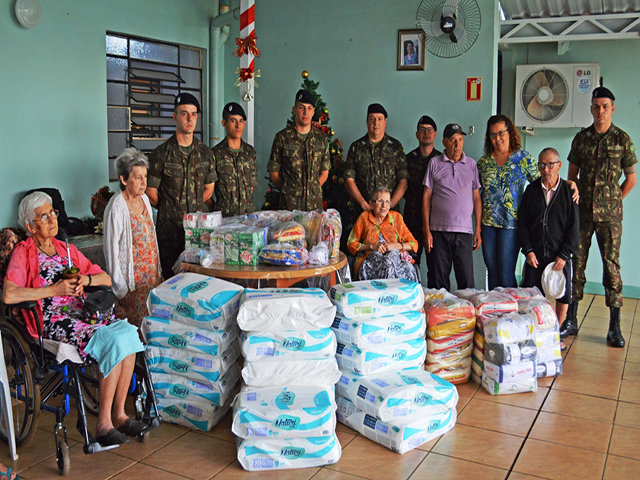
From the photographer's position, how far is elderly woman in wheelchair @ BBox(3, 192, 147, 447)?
10.1 ft

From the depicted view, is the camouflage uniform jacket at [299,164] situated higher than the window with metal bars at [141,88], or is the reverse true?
the window with metal bars at [141,88]

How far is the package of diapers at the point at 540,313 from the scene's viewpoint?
13.6ft

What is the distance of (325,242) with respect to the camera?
3961 millimetres

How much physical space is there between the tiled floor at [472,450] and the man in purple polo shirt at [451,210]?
130 cm

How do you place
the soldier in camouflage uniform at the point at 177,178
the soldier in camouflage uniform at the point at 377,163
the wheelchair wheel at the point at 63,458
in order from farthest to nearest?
1. the soldier in camouflage uniform at the point at 377,163
2. the soldier in camouflage uniform at the point at 177,178
3. the wheelchair wheel at the point at 63,458

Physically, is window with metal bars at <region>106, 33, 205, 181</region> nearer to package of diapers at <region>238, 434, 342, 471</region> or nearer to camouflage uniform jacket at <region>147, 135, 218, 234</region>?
camouflage uniform jacket at <region>147, 135, 218, 234</region>

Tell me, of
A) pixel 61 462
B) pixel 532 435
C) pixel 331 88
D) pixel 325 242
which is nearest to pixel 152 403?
pixel 61 462

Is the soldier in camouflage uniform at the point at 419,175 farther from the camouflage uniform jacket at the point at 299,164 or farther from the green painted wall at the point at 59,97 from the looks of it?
the green painted wall at the point at 59,97

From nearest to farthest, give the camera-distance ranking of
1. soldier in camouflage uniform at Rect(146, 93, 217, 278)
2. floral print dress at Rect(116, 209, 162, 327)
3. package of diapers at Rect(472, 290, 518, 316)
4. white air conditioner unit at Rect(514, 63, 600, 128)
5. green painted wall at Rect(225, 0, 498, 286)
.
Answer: floral print dress at Rect(116, 209, 162, 327), package of diapers at Rect(472, 290, 518, 316), soldier in camouflage uniform at Rect(146, 93, 217, 278), green painted wall at Rect(225, 0, 498, 286), white air conditioner unit at Rect(514, 63, 600, 128)

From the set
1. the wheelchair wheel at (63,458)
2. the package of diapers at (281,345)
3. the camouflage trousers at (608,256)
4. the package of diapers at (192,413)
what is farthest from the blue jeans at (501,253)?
the wheelchair wheel at (63,458)

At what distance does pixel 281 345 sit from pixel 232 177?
2149mm

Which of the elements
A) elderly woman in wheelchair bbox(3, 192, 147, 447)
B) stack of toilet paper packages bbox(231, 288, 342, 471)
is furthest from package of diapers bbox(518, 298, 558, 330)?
elderly woman in wheelchair bbox(3, 192, 147, 447)

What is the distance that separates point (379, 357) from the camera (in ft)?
11.2

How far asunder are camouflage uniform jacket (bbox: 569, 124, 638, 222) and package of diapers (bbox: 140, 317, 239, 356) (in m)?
3.25
